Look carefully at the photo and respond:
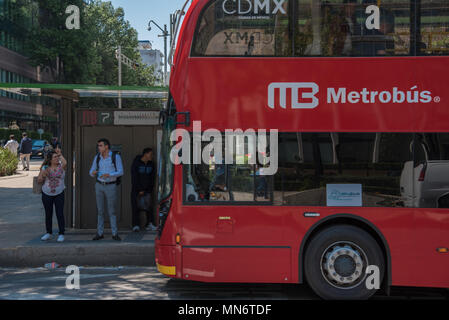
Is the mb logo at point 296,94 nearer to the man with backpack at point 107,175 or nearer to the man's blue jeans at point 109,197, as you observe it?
the man with backpack at point 107,175

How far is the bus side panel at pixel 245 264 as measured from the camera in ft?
20.5

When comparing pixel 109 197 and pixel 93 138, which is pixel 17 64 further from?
pixel 109 197

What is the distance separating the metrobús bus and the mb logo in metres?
0.01

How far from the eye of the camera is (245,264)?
20.5ft

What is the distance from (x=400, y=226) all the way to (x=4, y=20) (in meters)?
53.2

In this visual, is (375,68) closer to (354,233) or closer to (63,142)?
(354,233)

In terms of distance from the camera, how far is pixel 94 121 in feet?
34.5

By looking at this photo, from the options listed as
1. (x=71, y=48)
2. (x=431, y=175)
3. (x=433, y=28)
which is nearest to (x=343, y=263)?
(x=431, y=175)

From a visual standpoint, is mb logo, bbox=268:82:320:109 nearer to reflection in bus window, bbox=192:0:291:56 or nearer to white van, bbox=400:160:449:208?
reflection in bus window, bbox=192:0:291:56

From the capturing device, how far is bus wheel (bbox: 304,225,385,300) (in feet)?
20.3

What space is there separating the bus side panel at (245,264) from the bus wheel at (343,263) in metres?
0.32

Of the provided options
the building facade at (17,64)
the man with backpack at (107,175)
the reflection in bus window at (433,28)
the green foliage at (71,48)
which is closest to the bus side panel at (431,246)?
the reflection in bus window at (433,28)

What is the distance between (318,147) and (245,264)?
1.67m

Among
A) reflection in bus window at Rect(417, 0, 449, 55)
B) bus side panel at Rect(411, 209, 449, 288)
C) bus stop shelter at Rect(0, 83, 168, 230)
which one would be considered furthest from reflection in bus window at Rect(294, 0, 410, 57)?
bus stop shelter at Rect(0, 83, 168, 230)
